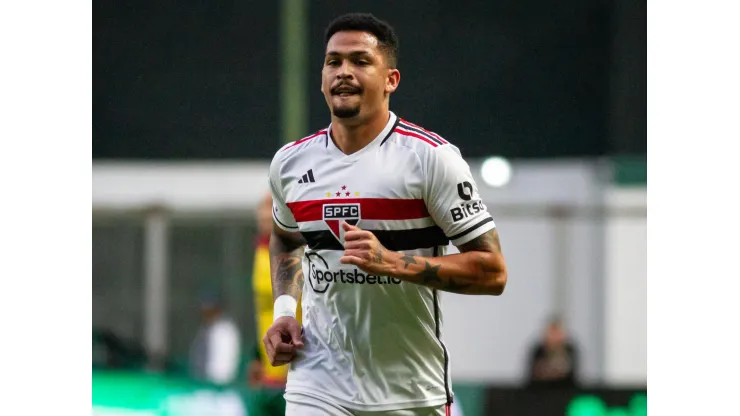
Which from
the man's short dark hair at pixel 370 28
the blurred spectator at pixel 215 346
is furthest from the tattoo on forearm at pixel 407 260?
the blurred spectator at pixel 215 346

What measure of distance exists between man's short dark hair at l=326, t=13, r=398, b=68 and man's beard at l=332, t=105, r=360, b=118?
250 millimetres

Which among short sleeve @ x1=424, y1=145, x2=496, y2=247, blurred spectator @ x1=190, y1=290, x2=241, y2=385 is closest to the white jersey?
short sleeve @ x1=424, y1=145, x2=496, y2=247

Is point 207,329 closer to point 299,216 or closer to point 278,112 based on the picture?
point 278,112

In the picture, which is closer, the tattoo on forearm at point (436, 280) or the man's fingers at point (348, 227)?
the man's fingers at point (348, 227)

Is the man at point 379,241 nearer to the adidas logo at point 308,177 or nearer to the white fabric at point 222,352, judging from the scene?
the adidas logo at point 308,177

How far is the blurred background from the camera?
1312 cm

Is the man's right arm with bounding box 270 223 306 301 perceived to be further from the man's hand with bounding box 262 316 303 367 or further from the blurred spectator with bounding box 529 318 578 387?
the blurred spectator with bounding box 529 318 578 387

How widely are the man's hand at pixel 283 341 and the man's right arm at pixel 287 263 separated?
0.79ft

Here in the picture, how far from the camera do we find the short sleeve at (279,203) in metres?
4.89

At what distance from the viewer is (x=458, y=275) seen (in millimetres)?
4465
